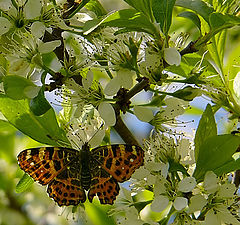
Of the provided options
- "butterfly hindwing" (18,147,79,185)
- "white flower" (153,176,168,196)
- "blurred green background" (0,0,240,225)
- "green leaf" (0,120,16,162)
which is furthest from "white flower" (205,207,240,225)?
"green leaf" (0,120,16,162)

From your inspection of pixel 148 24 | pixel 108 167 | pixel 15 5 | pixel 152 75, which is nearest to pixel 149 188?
pixel 108 167

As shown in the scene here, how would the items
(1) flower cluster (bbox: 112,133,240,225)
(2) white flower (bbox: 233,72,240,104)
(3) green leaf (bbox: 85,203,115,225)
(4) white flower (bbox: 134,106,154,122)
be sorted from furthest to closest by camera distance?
(3) green leaf (bbox: 85,203,115,225), (2) white flower (bbox: 233,72,240,104), (4) white flower (bbox: 134,106,154,122), (1) flower cluster (bbox: 112,133,240,225)

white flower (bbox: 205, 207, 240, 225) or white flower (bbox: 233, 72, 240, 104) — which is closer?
white flower (bbox: 205, 207, 240, 225)

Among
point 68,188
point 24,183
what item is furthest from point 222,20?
point 24,183

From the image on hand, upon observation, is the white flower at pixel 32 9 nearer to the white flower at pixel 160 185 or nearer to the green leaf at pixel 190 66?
the green leaf at pixel 190 66

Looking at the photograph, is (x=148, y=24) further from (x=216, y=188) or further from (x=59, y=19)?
(x=216, y=188)

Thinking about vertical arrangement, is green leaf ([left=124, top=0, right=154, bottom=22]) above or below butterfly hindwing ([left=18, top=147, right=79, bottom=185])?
above

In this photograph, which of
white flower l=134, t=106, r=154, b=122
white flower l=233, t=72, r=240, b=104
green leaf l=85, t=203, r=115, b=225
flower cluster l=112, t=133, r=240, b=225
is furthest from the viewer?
green leaf l=85, t=203, r=115, b=225

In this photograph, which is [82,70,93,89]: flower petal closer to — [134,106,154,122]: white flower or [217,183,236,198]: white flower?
[134,106,154,122]: white flower

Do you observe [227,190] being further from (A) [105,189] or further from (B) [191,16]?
(B) [191,16]
